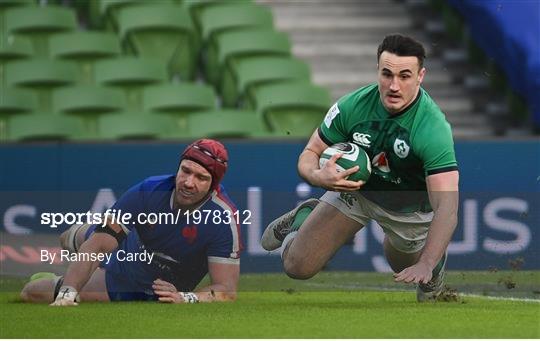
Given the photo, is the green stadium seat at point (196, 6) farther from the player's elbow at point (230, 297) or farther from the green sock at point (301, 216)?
the player's elbow at point (230, 297)

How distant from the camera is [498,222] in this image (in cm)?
846

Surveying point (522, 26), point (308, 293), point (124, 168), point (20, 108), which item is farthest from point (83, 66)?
point (308, 293)

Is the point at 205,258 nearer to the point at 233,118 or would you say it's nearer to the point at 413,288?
the point at 413,288

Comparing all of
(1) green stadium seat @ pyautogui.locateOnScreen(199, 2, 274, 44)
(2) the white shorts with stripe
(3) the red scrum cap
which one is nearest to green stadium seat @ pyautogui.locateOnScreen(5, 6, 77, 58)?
(1) green stadium seat @ pyautogui.locateOnScreen(199, 2, 274, 44)

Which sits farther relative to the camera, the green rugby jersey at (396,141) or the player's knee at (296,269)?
the player's knee at (296,269)

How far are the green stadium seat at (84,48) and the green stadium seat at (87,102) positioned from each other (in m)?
0.57

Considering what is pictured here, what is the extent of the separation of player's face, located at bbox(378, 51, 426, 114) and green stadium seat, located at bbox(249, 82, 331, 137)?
4458mm

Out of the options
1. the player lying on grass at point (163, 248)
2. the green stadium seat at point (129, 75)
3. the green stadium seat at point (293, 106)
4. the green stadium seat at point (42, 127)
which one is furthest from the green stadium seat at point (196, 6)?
the player lying on grass at point (163, 248)

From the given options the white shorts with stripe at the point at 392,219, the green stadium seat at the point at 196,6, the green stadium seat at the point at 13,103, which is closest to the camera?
the white shorts with stripe at the point at 392,219

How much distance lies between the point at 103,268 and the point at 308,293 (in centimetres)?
124

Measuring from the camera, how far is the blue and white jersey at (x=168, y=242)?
8.19 metres

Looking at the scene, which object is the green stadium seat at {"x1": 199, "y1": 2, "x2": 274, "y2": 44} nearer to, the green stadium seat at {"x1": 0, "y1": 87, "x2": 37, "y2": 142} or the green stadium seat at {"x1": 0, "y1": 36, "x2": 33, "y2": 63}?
the green stadium seat at {"x1": 0, "y1": 36, "x2": 33, "y2": 63}

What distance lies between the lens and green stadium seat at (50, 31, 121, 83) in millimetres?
12805

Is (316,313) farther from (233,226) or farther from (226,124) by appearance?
(226,124)
